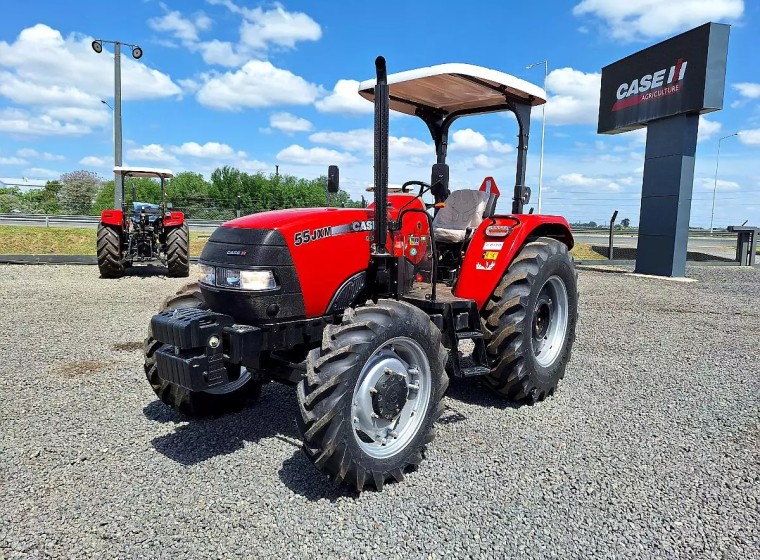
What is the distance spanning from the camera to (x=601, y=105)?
15250mm

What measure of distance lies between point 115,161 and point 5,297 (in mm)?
7767

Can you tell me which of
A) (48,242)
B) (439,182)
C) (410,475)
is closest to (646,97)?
(439,182)

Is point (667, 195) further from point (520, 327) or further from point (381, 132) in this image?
point (381, 132)

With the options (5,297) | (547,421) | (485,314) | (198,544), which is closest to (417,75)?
(485,314)

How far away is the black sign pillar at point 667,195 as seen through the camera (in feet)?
41.7

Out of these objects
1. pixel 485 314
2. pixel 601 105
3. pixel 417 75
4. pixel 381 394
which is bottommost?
pixel 381 394

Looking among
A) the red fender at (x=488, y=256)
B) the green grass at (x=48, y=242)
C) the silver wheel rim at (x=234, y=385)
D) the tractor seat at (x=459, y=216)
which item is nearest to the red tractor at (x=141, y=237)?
the green grass at (x=48, y=242)

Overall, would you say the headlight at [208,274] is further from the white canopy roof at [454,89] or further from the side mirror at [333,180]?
the white canopy roof at [454,89]

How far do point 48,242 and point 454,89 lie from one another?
15.4 meters

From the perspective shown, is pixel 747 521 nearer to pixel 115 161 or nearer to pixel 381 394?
pixel 381 394

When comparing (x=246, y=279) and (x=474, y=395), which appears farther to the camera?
(x=474, y=395)

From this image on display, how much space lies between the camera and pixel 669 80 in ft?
42.0

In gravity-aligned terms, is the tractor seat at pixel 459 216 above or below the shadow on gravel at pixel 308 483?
above

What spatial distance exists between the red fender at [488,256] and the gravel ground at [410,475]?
2.91ft
